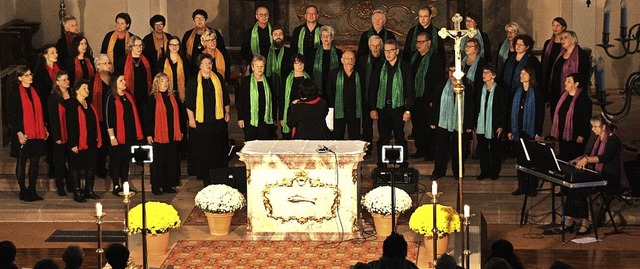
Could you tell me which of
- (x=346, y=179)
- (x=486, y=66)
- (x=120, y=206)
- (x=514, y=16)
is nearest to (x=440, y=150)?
Answer: (x=486, y=66)

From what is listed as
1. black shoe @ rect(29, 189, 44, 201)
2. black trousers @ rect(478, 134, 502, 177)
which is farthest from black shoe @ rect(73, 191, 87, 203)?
black trousers @ rect(478, 134, 502, 177)

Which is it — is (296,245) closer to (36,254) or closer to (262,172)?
(262,172)

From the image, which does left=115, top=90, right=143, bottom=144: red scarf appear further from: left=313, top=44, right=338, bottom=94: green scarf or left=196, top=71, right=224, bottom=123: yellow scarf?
left=313, top=44, right=338, bottom=94: green scarf

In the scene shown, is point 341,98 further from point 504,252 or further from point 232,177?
point 504,252

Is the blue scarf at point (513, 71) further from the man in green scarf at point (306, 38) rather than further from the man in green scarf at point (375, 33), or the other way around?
the man in green scarf at point (306, 38)

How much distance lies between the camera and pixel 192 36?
61.7 feet

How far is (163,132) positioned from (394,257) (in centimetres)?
597

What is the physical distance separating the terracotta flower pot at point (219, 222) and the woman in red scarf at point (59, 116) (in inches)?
85.5

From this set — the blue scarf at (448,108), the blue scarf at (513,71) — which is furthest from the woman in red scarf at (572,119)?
the blue scarf at (448,108)

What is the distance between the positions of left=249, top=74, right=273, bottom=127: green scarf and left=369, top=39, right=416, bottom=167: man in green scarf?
3.73 ft

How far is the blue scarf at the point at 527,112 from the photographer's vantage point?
17.3 m

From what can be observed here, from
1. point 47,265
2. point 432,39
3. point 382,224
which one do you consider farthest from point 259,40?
point 47,265

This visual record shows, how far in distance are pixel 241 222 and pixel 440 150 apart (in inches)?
100

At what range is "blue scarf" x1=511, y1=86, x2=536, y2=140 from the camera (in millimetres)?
17297
